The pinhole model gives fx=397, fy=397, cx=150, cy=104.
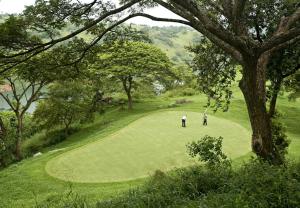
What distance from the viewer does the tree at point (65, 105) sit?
2764 cm

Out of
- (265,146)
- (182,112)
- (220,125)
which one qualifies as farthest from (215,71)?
(182,112)

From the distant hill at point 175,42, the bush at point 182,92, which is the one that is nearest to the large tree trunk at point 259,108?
the bush at point 182,92

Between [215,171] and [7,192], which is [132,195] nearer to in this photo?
[215,171]

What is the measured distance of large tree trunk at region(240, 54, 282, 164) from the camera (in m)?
8.23

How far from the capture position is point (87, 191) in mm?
11945

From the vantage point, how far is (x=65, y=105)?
27.2m

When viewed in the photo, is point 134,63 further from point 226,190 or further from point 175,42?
point 175,42

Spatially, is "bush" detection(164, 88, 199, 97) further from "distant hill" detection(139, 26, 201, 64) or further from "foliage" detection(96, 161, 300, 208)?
"distant hill" detection(139, 26, 201, 64)

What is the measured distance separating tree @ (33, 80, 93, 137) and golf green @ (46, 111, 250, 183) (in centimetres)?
784

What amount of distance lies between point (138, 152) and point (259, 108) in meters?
8.30

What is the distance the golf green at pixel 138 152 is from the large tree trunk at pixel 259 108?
18.6ft

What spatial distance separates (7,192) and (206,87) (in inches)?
296

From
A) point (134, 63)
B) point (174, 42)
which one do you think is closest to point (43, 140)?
point (134, 63)

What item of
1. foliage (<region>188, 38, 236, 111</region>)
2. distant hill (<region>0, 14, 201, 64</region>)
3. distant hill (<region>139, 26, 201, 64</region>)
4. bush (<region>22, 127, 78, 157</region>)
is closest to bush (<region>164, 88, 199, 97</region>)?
bush (<region>22, 127, 78, 157</region>)
